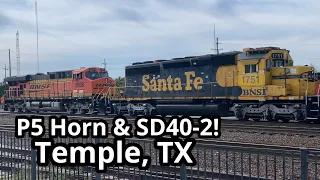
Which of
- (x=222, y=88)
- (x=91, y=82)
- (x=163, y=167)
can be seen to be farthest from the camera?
(x=91, y=82)

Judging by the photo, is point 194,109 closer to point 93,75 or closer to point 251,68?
point 251,68

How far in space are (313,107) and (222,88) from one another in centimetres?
546

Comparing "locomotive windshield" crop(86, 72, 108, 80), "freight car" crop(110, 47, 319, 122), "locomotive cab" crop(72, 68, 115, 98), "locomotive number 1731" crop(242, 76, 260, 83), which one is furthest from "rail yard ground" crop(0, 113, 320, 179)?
"locomotive windshield" crop(86, 72, 108, 80)

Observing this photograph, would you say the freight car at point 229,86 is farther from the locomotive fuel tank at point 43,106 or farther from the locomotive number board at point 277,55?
the locomotive fuel tank at point 43,106

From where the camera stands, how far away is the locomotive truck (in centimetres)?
1994

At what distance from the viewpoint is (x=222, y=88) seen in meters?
22.9

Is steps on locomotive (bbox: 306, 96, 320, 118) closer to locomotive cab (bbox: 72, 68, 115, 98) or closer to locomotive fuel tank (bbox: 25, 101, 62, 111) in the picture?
locomotive cab (bbox: 72, 68, 115, 98)

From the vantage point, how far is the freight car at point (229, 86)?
65.3 feet

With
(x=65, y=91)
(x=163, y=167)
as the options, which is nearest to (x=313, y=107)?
(x=163, y=167)

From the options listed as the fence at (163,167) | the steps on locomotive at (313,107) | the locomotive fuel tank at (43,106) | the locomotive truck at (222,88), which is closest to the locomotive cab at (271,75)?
the locomotive truck at (222,88)

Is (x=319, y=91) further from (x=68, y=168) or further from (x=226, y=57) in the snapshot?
(x=68, y=168)

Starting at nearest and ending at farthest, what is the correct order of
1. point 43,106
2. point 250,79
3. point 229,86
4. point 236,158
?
1. point 236,158
2. point 250,79
3. point 229,86
4. point 43,106

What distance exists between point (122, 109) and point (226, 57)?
934 centimetres

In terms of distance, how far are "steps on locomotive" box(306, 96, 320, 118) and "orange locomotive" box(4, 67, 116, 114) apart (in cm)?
1559
